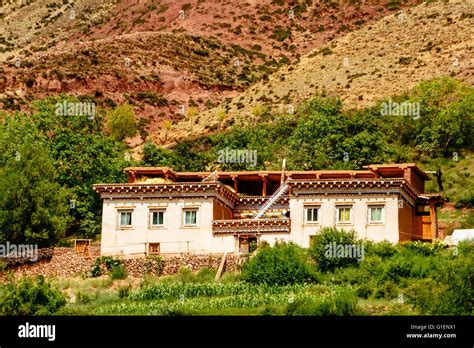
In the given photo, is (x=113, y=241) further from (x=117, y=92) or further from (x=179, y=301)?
(x=117, y=92)

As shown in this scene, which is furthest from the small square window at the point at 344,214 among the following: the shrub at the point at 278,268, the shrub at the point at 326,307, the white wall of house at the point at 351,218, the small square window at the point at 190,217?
the shrub at the point at 326,307

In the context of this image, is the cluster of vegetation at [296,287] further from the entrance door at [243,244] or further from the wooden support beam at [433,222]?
the wooden support beam at [433,222]

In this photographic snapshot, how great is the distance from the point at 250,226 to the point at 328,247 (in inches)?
208

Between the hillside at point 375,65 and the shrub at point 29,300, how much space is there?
6209cm

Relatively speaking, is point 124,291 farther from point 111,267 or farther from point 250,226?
point 250,226

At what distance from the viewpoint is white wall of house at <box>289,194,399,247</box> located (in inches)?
2221

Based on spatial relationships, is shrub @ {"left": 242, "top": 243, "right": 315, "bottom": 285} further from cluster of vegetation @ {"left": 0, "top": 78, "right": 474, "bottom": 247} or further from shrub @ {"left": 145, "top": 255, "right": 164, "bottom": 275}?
cluster of vegetation @ {"left": 0, "top": 78, "right": 474, "bottom": 247}

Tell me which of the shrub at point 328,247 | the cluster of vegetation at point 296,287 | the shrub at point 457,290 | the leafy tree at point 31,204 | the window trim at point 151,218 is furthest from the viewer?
the leafy tree at point 31,204

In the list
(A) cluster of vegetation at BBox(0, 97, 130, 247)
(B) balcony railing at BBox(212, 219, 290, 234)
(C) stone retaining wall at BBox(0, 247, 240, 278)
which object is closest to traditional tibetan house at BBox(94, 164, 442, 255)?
(B) balcony railing at BBox(212, 219, 290, 234)

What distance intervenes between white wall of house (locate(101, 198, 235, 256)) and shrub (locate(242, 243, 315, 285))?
467cm

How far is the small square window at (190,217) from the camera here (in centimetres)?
5856

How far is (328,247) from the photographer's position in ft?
176
